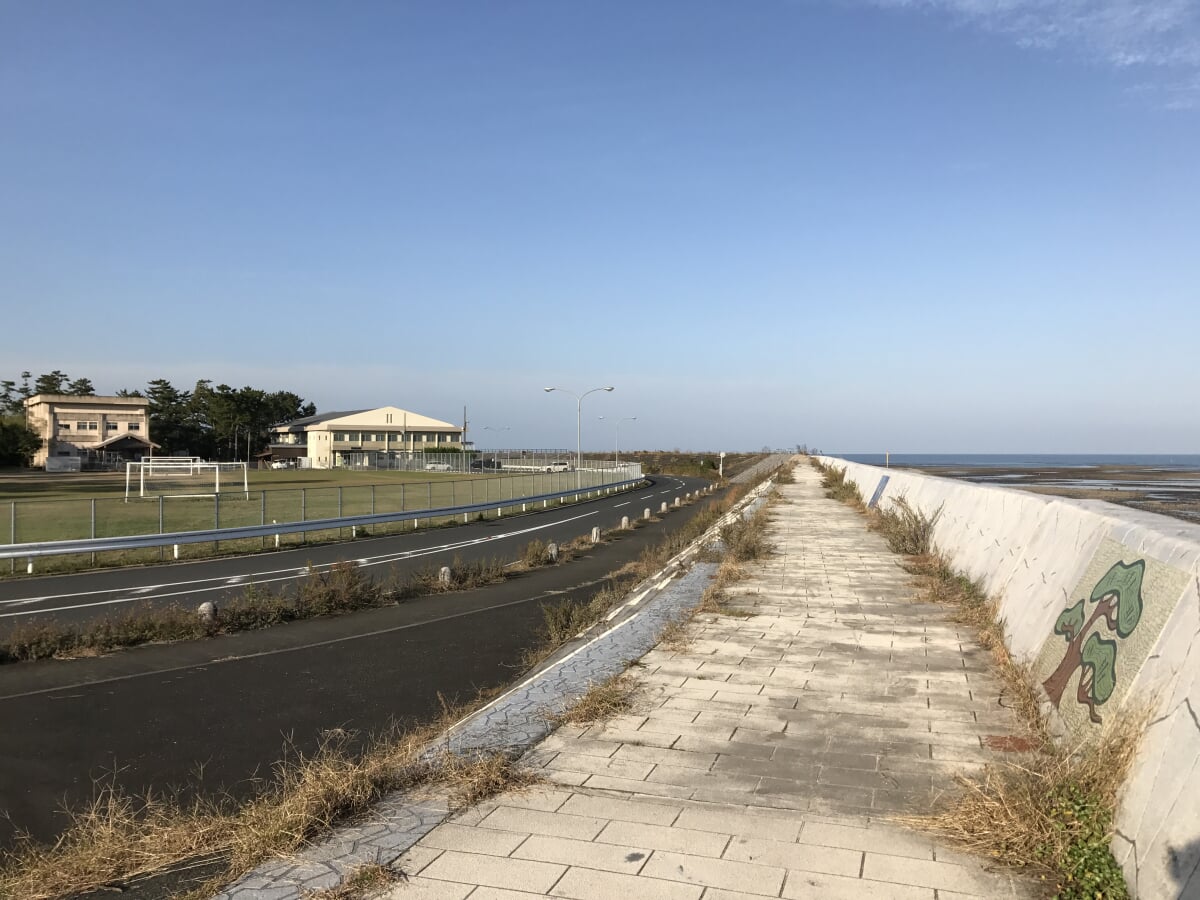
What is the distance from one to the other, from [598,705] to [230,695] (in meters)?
4.37

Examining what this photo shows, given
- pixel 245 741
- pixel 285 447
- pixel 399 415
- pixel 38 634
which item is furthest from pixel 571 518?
pixel 285 447

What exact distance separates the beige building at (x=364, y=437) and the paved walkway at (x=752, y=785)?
97.5 metres

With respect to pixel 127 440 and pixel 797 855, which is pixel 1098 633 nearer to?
pixel 797 855

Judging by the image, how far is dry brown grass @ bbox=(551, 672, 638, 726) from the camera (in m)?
6.56

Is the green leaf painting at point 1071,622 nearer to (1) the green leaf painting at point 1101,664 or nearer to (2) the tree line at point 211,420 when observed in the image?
(1) the green leaf painting at point 1101,664

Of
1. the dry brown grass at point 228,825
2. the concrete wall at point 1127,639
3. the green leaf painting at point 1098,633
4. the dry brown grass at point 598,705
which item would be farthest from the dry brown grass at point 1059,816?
the dry brown grass at point 598,705

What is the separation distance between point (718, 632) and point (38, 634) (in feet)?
27.6

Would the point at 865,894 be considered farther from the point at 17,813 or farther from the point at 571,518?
the point at 571,518

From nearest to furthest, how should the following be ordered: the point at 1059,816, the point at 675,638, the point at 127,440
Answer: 1. the point at 1059,816
2. the point at 675,638
3. the point at 127,440

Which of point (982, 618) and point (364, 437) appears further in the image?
point (364, 437)

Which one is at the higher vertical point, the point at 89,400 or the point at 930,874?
the point at 89,400

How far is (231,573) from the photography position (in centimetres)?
1856

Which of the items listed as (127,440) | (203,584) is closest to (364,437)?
(127,440)

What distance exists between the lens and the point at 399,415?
11494 cm
